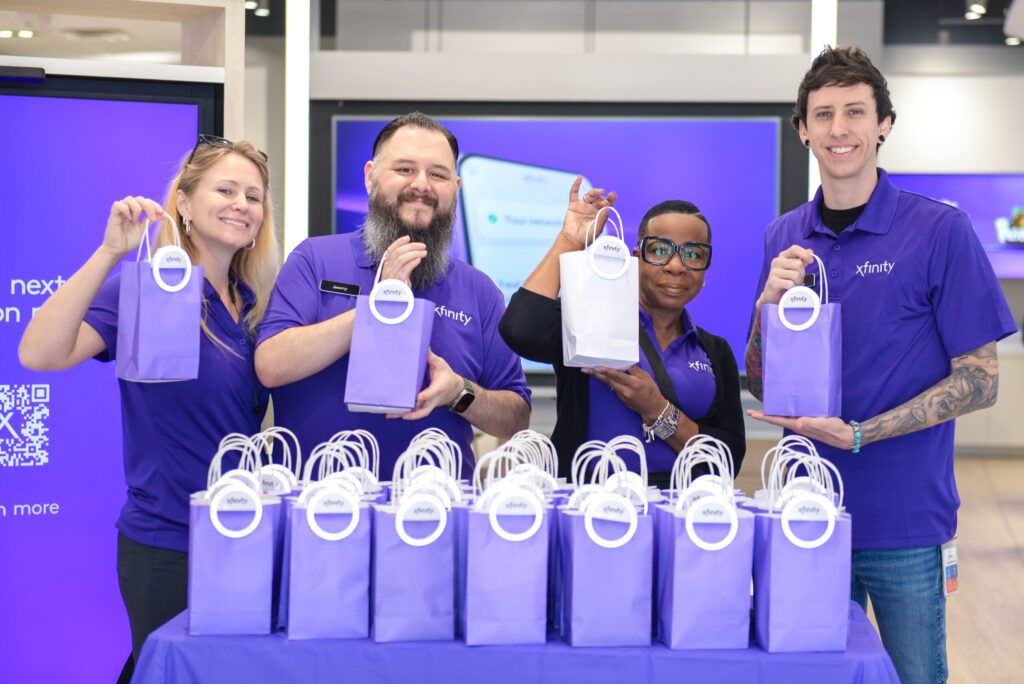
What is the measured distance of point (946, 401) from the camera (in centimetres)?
229

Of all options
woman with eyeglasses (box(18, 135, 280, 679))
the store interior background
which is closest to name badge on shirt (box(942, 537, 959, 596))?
the store interior background

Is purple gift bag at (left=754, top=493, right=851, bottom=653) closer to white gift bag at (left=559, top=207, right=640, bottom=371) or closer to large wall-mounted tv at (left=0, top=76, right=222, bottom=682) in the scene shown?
white gift bag at (left=559, top=207, right=640, bottom=371)

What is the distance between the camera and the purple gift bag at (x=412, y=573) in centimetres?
181

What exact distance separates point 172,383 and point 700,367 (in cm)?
128

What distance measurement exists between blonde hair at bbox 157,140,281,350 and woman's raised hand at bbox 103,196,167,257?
17 cm

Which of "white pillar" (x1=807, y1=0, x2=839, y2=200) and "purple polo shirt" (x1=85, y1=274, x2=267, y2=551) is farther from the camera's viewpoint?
"white pillar" (x1=807, y1=0, x2=839, y2=200)

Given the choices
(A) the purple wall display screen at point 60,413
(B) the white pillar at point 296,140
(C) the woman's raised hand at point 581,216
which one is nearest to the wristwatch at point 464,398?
(C) the woman's raised hand at point 581,216

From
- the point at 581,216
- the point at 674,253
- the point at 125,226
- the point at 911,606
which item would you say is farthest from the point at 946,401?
the point at 125,226

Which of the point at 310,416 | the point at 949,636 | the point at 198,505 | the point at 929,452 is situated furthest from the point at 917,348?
the point at 949,636

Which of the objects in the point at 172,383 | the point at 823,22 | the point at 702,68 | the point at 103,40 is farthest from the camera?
the point at 103,40

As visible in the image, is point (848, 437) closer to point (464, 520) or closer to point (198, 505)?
point (464, 520)

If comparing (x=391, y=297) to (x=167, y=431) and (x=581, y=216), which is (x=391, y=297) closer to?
(x=581, y=216)

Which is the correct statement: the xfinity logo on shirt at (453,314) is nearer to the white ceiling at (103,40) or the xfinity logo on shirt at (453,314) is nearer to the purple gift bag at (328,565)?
the purple gift bag at (328,565)

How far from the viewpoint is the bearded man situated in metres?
2.54
